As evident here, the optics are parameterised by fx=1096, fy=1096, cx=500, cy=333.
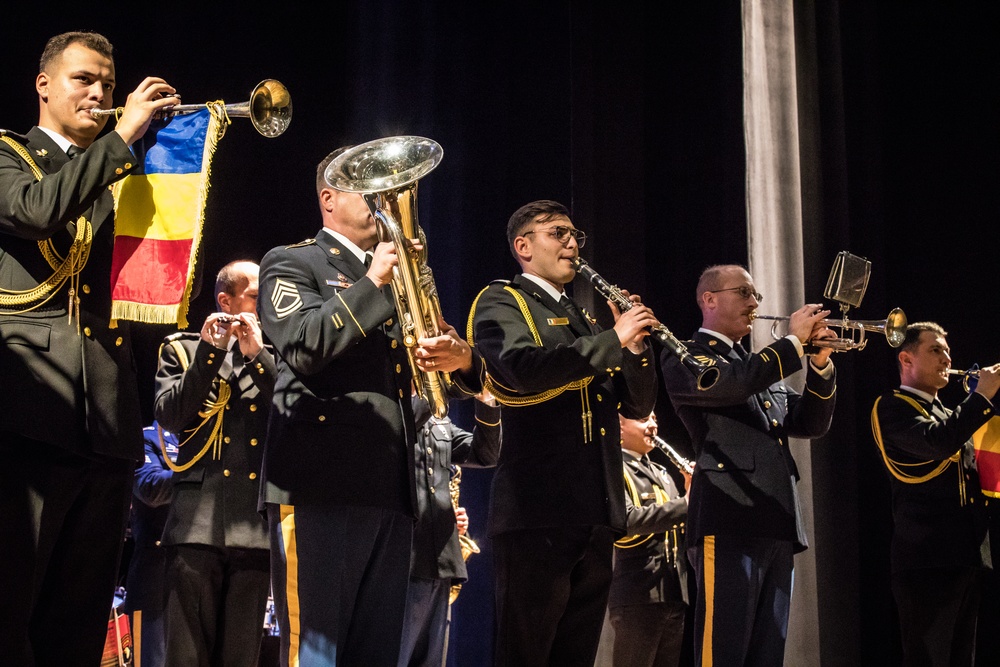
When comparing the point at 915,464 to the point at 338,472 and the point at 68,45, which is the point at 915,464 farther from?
the point at 68,45

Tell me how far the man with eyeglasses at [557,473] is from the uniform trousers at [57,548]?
1.32 meters

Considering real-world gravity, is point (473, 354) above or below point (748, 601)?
above

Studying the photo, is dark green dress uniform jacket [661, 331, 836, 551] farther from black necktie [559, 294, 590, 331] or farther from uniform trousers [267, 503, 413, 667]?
uniform trousers [267, 503, 413, 667]

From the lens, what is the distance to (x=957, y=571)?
5.30 metres

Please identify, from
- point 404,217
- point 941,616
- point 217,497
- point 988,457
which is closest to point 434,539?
point 217,497

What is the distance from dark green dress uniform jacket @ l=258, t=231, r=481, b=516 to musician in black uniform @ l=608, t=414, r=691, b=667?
2.25 m

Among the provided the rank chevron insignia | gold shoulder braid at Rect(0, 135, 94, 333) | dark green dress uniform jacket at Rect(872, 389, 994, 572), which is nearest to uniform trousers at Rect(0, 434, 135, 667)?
gold shoulder braid at Rect(0, 135, 94, 333)

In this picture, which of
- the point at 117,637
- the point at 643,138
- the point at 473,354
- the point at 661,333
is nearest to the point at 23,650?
the point at 473,354

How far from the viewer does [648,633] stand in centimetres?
507

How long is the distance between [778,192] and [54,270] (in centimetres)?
486

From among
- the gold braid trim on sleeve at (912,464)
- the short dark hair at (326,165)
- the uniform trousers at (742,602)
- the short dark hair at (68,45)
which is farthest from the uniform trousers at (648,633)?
the short dark hair at (68,45)

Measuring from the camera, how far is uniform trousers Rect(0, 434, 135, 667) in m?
2.53

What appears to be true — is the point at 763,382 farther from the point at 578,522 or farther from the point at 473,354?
the point at 473,354

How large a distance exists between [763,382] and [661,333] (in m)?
0.49
